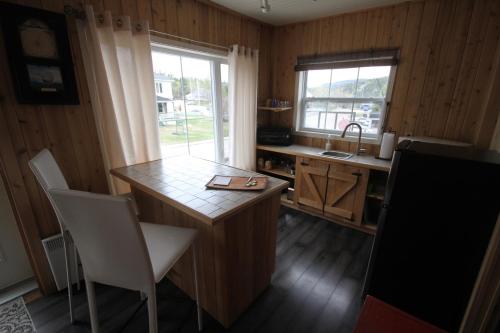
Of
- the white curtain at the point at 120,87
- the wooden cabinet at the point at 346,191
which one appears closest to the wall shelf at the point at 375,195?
the wooden cabinet at the point at 346,191

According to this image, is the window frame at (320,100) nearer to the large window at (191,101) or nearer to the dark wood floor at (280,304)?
the large window at (191,101)

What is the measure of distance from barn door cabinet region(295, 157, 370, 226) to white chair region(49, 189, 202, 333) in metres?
1.98

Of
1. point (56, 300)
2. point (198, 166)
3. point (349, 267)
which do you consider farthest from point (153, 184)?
point (349, 267)

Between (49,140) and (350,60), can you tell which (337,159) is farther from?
(49,140)

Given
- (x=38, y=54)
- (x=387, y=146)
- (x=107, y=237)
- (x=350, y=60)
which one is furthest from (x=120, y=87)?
(x=387, y=146)

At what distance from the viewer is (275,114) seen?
3.61 metres

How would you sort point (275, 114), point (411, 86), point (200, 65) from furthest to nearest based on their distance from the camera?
1. point (275, 114)
2. point (200, 65)
3. point (411, 86)

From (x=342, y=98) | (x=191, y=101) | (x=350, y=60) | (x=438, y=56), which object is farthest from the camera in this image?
(x=342, y=98)

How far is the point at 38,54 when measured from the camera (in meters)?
1.51

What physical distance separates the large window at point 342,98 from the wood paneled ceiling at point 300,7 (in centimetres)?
62

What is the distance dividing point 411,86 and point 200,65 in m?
2.32

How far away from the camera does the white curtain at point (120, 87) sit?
66.8 inches

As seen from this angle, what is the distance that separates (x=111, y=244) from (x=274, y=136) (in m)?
2.58

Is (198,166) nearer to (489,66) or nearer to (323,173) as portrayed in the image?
(323,173)
